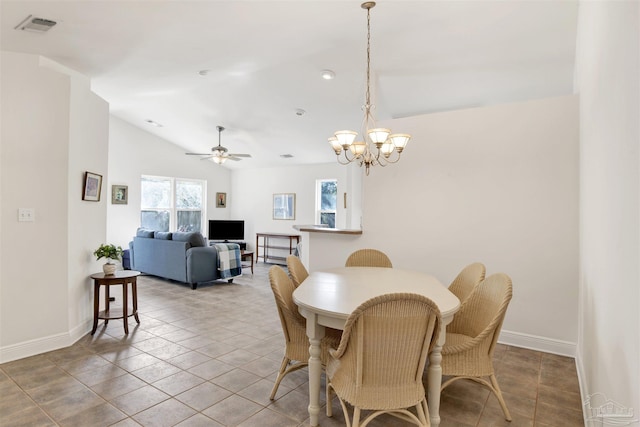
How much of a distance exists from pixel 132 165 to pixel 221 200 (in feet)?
7.95

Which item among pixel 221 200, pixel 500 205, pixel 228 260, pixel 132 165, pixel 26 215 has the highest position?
pixel 132 165

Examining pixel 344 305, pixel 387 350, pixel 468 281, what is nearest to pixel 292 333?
pixel 344 305

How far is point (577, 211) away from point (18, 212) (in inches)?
190

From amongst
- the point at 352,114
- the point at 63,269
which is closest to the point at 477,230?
the point at 352,114

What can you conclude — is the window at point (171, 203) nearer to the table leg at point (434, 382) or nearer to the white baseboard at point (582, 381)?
the table leg at point (434, 382)

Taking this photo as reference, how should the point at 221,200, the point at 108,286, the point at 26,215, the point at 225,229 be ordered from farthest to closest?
1. the point at 221,200
2. the point at 225,229
3. the point at 108,286
4. the point at 26,215

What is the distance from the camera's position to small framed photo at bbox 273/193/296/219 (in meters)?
8.35

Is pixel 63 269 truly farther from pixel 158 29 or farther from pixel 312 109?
pixel 312 109

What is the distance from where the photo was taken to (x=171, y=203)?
8.09m

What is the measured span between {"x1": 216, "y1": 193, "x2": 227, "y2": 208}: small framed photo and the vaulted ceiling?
3.70m

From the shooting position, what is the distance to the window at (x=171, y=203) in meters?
7.66

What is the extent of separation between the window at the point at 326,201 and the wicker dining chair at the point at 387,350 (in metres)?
6.21

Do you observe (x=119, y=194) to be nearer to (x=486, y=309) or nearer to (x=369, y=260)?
(x=369, y=260)

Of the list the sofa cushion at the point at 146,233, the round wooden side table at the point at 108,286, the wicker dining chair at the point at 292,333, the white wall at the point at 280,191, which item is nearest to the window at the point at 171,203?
the white wall at the point at 280,191
